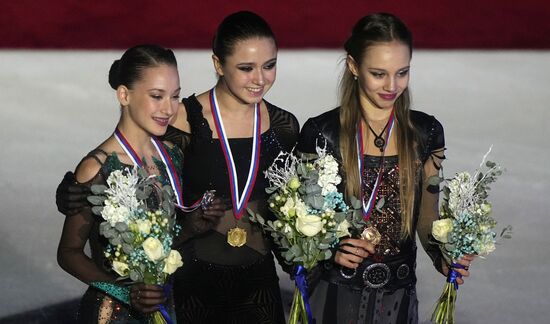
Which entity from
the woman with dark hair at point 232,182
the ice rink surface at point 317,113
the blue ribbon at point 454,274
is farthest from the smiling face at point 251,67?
the ice rink surface at point 317,113

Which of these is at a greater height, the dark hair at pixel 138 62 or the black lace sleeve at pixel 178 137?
the dark hair at pixel 138 62

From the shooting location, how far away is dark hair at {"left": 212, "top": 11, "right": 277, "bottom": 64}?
441 centimetres

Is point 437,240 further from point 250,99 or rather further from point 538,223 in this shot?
point 538,223

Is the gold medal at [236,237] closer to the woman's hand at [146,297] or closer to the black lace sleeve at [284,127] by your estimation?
the black lace sleeve at [284,127]

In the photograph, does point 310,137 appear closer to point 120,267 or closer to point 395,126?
point 395,126

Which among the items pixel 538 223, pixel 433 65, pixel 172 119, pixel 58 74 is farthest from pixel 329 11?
pixel 172 119

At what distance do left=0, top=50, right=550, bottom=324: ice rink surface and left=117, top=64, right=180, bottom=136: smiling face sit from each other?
5.71 ft

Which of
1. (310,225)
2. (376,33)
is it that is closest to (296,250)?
(310,225)

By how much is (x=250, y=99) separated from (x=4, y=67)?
5688 mm

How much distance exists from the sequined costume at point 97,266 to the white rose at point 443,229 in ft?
3.37

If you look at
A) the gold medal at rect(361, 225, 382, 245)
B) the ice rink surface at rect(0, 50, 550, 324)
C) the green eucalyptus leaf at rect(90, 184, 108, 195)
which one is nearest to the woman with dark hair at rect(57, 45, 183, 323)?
the green eucalyptus leaf at rect(90, 184, 108, 195)

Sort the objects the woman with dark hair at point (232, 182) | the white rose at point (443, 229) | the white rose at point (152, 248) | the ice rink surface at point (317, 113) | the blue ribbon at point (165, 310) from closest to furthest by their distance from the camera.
A: the white rose at point (152, 248) → the blue ribbon at point (165, 310) → the white rose at point (443, 229) → the woman with dark hair at point (232, 182) → the ice rink surface at point (317, 113)

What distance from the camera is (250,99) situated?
4.45 metres

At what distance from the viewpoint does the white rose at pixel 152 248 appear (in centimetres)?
385
